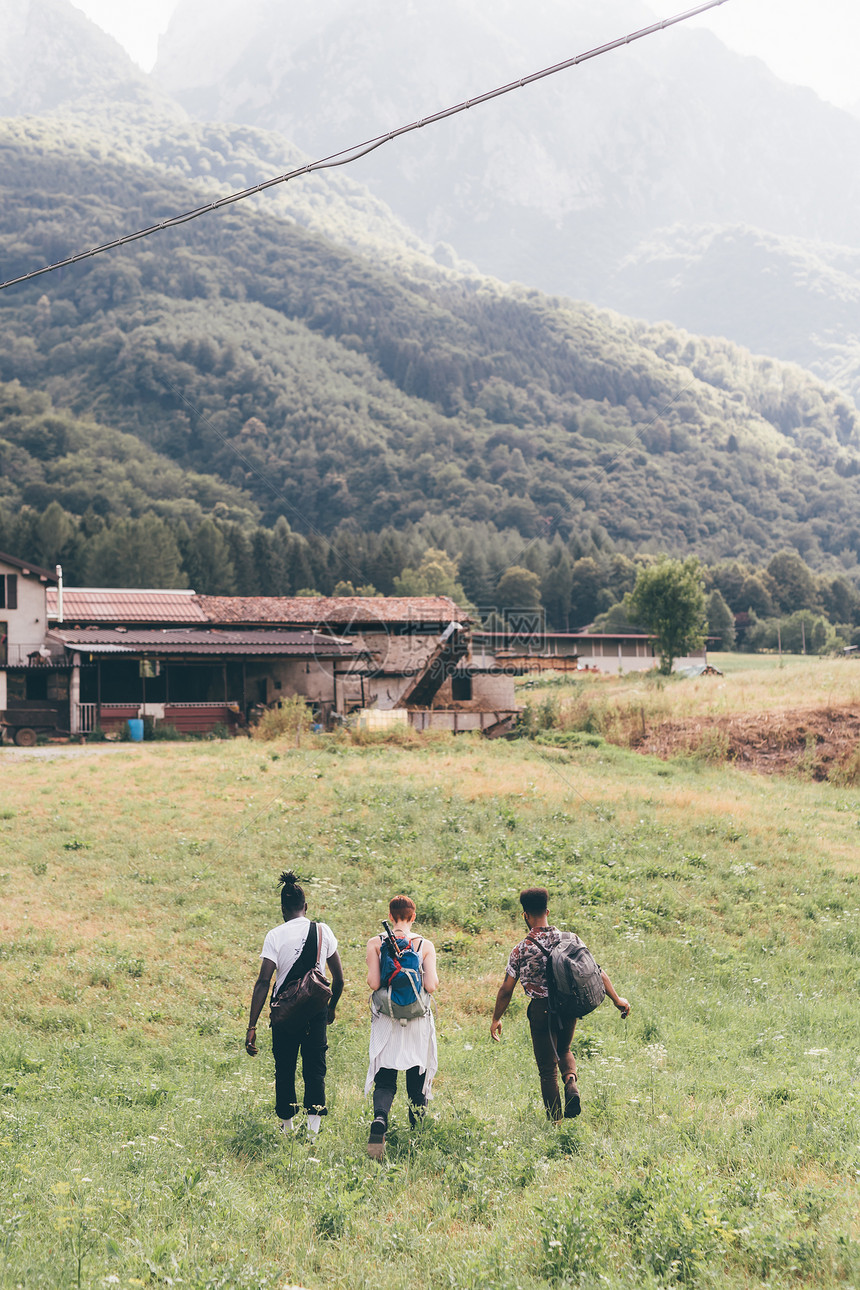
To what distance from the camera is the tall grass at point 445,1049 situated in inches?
175

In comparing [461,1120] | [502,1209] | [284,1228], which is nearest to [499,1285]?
[502,1209]

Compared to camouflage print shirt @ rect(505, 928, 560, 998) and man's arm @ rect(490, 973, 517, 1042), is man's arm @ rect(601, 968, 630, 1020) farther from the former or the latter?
man's arm @ rect(490, 973, 517, 1042)

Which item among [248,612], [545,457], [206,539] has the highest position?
[545,457]

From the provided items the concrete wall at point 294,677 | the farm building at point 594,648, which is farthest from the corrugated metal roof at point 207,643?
the farm building at point 594,648

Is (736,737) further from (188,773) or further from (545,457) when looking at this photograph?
(545,457)

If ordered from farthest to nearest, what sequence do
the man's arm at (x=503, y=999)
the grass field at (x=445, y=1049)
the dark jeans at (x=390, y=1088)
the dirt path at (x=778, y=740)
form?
1. the dirt path at (x=778, y=740)
2. the man's arm at (x=503, y=999)
3. the dark jeans at (x=390, y=1088)
4. the grass field at (x=445, y=1049)

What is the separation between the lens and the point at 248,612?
44.7 m

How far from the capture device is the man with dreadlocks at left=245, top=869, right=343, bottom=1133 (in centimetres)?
607

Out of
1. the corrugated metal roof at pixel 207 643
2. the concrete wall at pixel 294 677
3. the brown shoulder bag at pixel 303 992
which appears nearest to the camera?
the brown shoulder bag at pixel 303 992

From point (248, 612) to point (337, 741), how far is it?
19.4m

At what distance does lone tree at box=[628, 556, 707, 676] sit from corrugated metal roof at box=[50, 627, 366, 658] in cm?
3053

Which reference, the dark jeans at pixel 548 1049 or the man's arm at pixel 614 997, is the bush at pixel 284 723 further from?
the dark jeans at pixel 548 1049

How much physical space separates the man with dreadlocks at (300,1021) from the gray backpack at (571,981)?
1.40m

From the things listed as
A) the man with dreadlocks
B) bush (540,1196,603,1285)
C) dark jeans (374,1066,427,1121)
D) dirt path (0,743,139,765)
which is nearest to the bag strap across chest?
the man with dreadlocks
